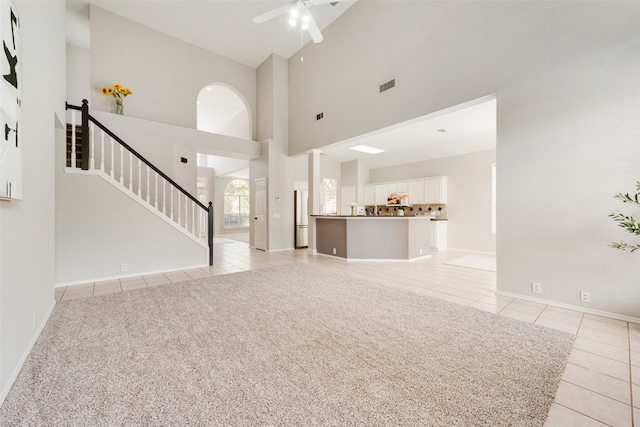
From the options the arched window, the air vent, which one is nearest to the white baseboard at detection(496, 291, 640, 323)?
the air vent

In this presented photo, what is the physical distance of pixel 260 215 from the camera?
748 cm

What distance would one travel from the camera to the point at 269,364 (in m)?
1.82

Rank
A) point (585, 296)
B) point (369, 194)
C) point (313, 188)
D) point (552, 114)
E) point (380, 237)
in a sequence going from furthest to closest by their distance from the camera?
point (369, 194), point (313, 188), point (380, 237), point (552, 114), point (585, 296)

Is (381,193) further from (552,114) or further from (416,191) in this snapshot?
(552,114)

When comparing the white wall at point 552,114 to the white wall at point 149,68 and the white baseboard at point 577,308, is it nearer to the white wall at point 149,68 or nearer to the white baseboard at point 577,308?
the white baseboard at point 577,308

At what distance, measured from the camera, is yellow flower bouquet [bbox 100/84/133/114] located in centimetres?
530

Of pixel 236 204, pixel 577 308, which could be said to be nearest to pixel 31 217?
pixel 577 308

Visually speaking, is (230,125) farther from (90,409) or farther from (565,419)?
(565,419)

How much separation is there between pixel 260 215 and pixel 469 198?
6.32 meters

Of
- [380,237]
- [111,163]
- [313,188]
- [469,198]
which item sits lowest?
[380,237]

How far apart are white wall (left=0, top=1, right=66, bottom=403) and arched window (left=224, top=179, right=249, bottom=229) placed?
10077 mm

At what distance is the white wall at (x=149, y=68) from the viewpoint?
5.46 m

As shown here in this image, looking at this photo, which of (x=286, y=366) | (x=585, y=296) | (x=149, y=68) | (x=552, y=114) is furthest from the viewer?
(x=149, y=68)

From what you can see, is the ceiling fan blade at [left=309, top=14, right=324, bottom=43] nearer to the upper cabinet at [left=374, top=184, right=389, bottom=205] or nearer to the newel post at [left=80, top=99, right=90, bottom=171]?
the newel post at [left=80, top=99, right=90, bottom=171]
